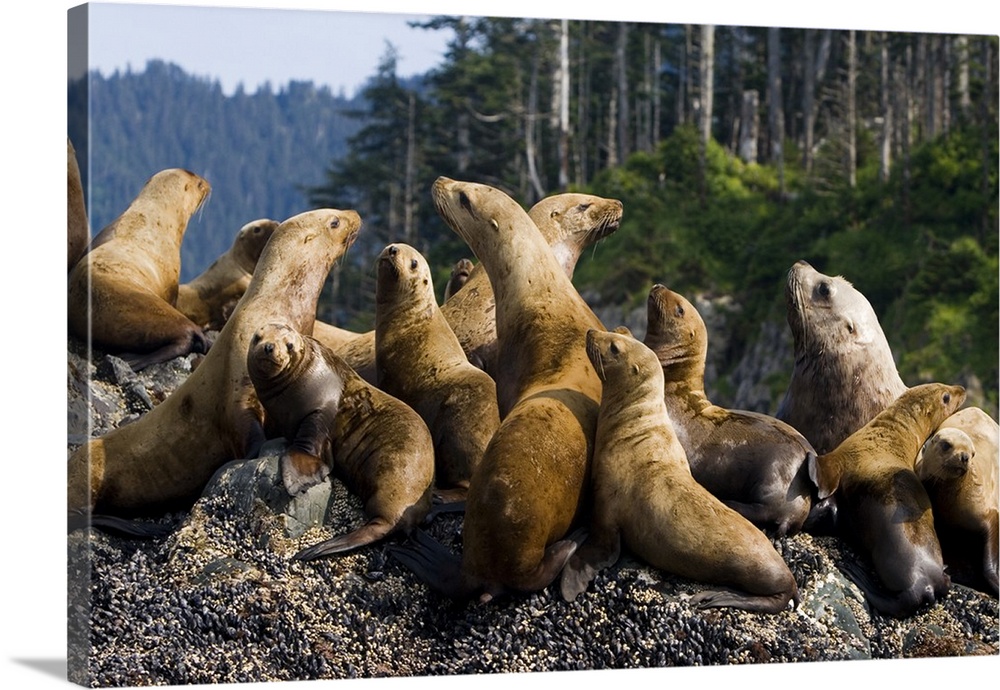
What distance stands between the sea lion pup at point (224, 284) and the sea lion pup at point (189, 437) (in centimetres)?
179

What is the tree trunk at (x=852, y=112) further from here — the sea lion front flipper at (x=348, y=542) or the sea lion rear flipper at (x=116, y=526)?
the sea lion rear flipper at (x=116, y=526)

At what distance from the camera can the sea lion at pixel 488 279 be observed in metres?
9.42

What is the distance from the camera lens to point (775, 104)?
15.6m

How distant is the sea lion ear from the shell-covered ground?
0.32m

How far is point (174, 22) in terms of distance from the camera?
8328 mm

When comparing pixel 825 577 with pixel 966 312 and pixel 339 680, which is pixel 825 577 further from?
pixel 966 312

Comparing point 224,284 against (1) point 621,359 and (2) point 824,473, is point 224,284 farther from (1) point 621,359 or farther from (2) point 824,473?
(2) point 824,473

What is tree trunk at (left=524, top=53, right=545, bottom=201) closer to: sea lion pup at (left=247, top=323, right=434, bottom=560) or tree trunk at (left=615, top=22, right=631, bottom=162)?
tree trunk at (left=615, top=22, right=631, bottom=162)

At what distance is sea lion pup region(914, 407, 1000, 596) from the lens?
27.8 ft

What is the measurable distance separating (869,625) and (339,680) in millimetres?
Answer: 2859

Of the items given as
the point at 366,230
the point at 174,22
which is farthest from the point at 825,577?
the point at 366,230

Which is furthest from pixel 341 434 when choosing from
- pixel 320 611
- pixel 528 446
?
pixel 528 446


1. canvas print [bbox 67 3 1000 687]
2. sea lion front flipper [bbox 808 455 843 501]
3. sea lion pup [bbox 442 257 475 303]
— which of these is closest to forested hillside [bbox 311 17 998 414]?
canvas print [bbox 67 3 1000 687]

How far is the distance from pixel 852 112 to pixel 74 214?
988cm
